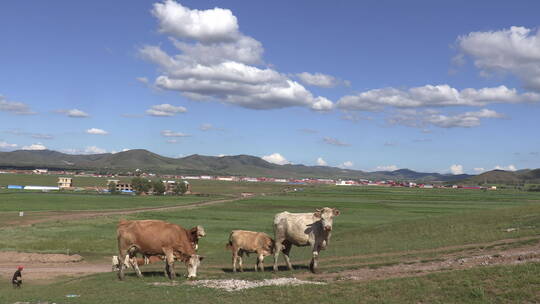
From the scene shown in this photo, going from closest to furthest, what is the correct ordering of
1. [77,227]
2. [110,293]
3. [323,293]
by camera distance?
[323,293] < [110,293] < [77,227]

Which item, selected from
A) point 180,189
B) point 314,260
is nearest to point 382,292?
point 314,260

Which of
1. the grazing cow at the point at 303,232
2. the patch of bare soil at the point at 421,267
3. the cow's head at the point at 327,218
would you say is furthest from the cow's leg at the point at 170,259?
the cow's head at the point at 327,218

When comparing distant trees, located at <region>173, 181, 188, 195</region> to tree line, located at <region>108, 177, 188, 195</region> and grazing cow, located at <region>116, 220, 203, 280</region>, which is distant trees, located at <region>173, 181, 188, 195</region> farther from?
grazing cow, located at <region>116, 220, 203, 280</region>

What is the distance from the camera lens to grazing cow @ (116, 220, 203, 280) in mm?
22406

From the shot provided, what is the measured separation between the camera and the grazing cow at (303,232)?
23.6 metres

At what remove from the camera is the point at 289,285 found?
1852cm

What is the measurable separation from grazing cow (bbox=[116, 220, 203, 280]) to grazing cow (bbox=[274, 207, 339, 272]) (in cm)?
500

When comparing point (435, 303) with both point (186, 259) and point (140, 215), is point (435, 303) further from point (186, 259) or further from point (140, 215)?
point (140, 215)

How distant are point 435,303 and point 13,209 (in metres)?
107

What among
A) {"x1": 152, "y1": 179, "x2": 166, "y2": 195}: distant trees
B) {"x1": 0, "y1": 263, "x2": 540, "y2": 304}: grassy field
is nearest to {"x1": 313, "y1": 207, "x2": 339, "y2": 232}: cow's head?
{"x1": 0, "y1": 263, "x2": 540, "y2": 304}: grassy field

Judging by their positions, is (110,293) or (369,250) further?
(369,250)

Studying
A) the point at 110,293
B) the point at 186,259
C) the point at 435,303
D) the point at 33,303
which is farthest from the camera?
the point at 186,259

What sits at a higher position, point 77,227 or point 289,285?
point 289,285

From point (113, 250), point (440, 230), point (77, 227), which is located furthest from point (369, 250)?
point (77, 227)
